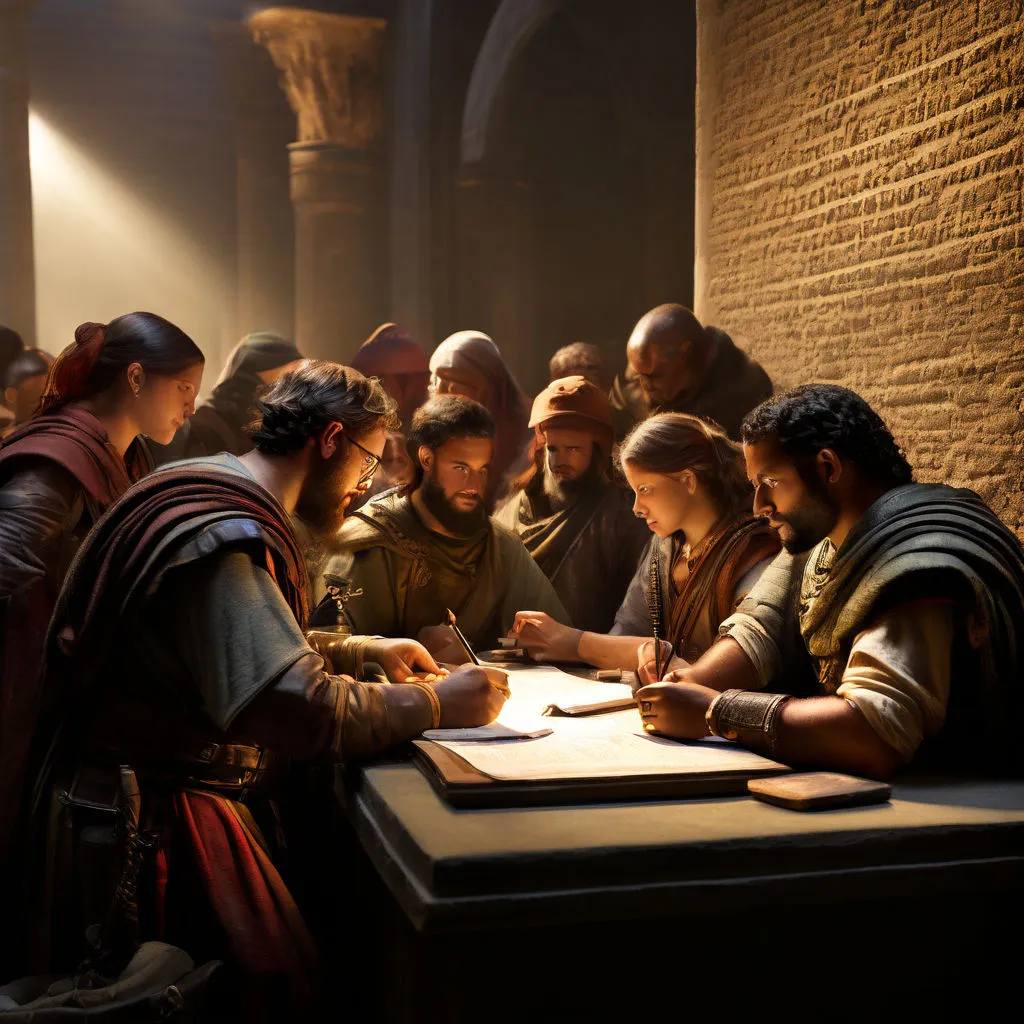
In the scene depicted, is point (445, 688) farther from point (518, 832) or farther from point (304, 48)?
point (304, 48)

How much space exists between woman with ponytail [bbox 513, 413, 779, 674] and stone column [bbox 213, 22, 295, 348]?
13.4 m

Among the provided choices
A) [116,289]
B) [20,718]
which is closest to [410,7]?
[116,289]

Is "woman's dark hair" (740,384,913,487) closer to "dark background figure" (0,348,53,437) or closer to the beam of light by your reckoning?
"dark background figure" (0,348,53,437)

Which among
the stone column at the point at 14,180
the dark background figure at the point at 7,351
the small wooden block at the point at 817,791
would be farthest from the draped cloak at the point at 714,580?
the stone column at the point at 14,180

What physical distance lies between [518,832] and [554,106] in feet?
33.7

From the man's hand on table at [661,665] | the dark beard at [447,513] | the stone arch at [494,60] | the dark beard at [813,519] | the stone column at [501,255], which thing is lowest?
the man's hand on table at [661,665]

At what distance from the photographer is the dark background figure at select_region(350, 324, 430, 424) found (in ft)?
24.8

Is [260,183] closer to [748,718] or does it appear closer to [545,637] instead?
[545,637]

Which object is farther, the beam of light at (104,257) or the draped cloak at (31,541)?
the beam of light at (104,257)

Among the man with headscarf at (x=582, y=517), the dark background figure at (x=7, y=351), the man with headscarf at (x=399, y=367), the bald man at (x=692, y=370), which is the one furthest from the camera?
the dark background figure at (x=7, y=351)

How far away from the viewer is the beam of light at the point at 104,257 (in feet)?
56.3

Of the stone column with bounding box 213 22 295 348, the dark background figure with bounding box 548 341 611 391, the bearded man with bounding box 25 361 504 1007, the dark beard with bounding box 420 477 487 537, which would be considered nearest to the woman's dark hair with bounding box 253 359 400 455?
the bearded man with bounding box 25 361 504 1007

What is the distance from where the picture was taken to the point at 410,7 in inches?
468

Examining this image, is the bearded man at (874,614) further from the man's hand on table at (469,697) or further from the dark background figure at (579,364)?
the dark background figure at (579,364)
